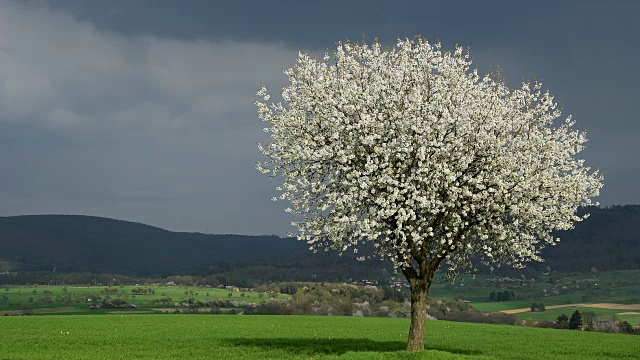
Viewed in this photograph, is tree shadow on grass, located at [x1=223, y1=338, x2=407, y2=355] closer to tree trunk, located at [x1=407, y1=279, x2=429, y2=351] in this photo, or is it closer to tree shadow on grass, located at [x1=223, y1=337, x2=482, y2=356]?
tree shadow on grass, located at [x1=223, y1=337, x2=482, y2=356]

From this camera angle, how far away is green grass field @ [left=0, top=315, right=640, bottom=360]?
151 feet

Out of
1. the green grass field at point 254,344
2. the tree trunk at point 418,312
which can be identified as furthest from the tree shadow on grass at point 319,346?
the tree trunk at point 418,312

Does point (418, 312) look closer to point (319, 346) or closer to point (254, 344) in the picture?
point (319, 346)

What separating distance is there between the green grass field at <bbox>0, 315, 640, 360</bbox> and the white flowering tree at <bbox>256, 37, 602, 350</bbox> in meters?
7.03

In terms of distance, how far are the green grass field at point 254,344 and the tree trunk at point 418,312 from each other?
1.27 metres

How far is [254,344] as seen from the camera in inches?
2061

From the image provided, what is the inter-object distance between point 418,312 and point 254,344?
17.6 meters

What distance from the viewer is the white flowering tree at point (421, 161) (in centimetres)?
3525

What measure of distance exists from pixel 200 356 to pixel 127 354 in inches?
258

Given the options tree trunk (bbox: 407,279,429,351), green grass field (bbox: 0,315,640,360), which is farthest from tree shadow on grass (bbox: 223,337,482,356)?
tree trunk (bbox: 407,279,429,351)

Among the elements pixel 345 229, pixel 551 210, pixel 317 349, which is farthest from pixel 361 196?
pixel 317 349

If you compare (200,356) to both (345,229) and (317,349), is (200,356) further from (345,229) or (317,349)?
(345,229)

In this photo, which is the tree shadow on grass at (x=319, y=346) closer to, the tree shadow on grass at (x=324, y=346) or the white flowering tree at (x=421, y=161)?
the tree shadow on grass at (x=324, y=346)

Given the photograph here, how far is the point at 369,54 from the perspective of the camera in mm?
38094
